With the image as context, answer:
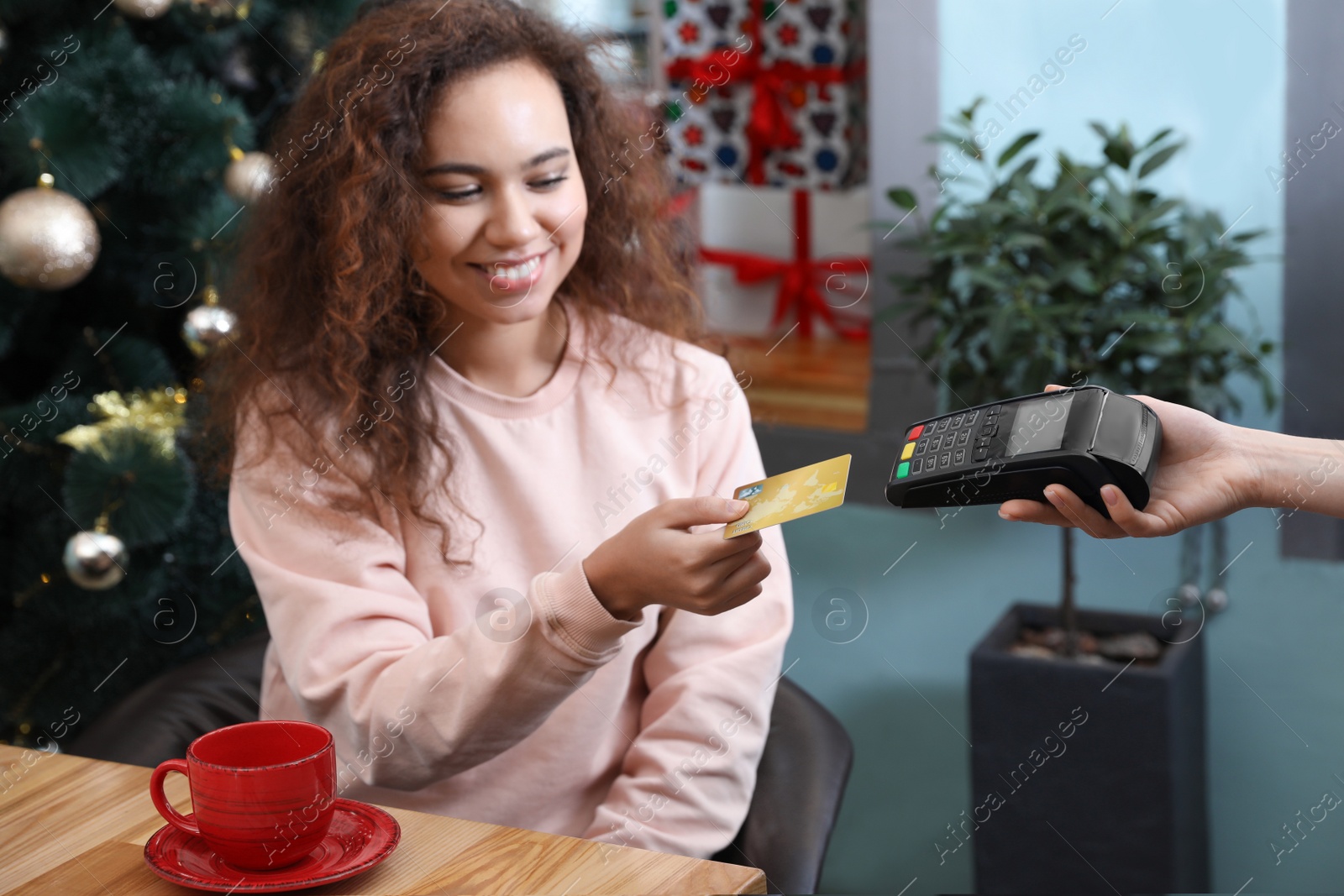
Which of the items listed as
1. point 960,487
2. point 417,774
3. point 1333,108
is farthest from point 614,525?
point 1333,108

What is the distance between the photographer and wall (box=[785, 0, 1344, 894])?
176 centimetres

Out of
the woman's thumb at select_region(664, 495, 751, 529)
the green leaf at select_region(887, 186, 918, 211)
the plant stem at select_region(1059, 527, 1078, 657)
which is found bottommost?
the plant stem at select_region(1059, 527, 1078, 657)

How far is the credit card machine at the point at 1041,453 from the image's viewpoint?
824 millimetres

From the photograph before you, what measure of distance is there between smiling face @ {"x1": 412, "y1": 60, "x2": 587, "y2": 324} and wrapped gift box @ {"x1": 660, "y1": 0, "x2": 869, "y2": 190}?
4.06 ft

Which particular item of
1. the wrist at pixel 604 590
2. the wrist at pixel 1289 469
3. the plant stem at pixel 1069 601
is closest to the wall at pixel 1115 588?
the plant stem at pixel 1069 601

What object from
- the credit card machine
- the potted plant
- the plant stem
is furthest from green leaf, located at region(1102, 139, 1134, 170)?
the credit card machine

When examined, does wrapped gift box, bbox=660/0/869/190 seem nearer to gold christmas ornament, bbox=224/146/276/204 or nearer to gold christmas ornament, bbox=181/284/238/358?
gold christmas ornament, bbox=224/146/276/204

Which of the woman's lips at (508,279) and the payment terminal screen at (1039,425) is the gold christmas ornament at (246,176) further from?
the payment terminal screen at (1039,425)

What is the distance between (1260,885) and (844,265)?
1418 mm

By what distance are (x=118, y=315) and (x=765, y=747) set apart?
1.02m

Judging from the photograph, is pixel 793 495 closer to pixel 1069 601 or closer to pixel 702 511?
pixel 702 511

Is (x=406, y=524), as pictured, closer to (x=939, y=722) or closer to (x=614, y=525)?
(x=614, y=525)

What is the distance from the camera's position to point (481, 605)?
1.11m

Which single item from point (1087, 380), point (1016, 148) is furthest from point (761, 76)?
point (1087, 380)
